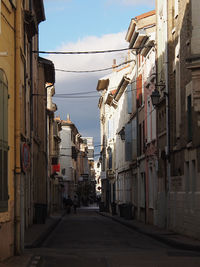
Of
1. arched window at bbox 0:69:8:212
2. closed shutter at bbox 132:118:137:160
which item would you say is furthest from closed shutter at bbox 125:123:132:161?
arched window at bbox 0:69:8:212

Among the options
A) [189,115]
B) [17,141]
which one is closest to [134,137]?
[189,115]

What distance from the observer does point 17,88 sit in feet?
52.9

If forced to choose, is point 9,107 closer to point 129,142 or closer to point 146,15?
point 146,15

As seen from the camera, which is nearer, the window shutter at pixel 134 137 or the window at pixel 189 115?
the window at pixel 189 115

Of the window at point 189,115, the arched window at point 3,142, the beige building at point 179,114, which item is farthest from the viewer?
the window at point 189,115

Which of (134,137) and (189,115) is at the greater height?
(134,137)

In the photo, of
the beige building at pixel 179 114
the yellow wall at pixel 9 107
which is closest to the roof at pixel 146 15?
the beige building at pixel 179 114

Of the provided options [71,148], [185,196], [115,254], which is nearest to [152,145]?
[185,196]

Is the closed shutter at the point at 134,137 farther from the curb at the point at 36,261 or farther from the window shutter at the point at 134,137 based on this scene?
the curb at the point at 36,261

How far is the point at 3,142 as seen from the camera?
14.3 m

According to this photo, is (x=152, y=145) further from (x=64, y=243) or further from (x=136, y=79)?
(x=64, y=243)

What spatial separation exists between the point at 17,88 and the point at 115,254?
17.0 feet

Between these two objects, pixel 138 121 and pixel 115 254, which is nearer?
pixel 115 254

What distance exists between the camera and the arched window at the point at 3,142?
14070 mm
